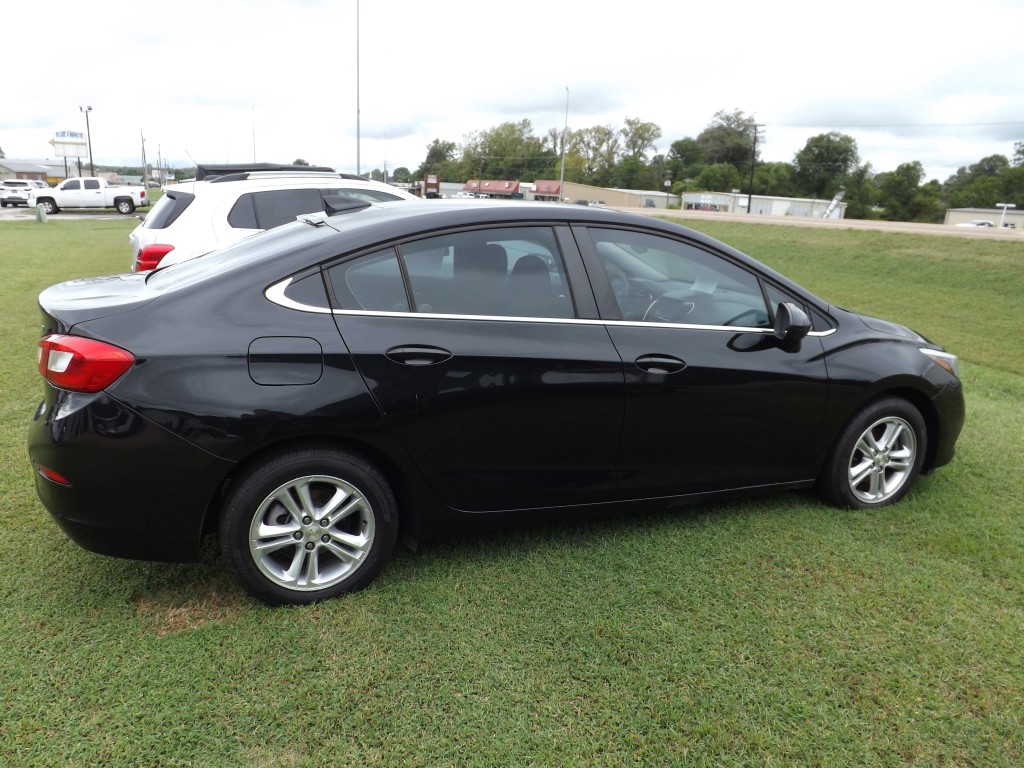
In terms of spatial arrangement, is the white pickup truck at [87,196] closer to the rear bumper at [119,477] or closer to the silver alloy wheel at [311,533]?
the rear bumper at [119,477]

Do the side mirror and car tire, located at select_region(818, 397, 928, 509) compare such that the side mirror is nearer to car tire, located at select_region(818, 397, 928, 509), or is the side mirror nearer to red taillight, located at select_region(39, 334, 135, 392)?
car tire, located at select_region(818, 397, 928, 509)

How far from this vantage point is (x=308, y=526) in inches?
117

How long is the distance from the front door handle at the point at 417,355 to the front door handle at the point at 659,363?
2.86ft

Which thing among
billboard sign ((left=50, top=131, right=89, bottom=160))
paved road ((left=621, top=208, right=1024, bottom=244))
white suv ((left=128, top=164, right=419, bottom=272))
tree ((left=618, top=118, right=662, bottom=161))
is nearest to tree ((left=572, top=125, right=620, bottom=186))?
tree ((left=618, top=118, right=662, bottom=161))

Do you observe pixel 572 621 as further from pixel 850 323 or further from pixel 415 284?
pixel 850 323

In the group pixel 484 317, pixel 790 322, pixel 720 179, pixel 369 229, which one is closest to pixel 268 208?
pixel 369 229

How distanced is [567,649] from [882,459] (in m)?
2.20

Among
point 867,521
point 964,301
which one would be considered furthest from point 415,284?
point 964,301

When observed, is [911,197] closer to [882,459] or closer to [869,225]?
[869,225]

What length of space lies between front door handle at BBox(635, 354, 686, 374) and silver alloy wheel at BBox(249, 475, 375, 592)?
1313 mm

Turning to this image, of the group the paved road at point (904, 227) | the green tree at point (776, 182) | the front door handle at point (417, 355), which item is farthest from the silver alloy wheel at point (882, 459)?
the green tree at point (776, 182)

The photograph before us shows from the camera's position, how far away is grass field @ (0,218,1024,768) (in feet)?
7.87

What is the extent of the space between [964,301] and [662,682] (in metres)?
12.5

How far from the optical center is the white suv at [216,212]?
7.15 m
